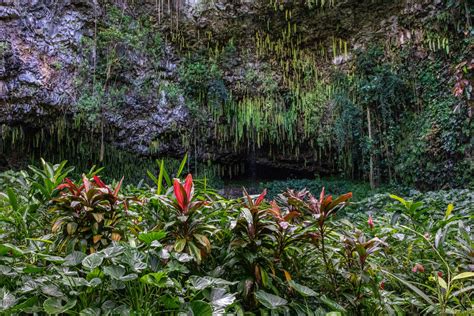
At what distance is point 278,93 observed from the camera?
7.96 m

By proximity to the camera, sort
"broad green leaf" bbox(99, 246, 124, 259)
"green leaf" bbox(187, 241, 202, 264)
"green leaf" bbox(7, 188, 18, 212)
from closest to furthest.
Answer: "broad green leaf" bbox(99, 246, 124, 259)
"green leaf" bbox(187, 241, 202, 264)
"green leaf" bbox(7, 188, 18, 212)

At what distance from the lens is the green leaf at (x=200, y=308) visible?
3.35 ft

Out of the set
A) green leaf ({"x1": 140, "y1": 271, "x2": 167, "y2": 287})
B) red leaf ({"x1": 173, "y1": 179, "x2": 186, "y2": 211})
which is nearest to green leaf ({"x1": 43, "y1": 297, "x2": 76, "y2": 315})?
green leaf ({"x1": 140, "y1": 271, "x2": 167, "y2": 287})

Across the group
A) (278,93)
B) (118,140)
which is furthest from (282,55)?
(118,140)

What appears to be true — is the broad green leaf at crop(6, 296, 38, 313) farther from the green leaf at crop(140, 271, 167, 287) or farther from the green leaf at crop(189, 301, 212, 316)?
the green leaf at crop(189, 301, 212, 316)

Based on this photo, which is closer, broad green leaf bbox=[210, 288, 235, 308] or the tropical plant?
broad green leaf bbox=[210, 288, 235, 308]

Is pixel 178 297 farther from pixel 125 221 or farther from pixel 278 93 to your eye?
pixel 278 93

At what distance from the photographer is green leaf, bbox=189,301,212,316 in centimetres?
102

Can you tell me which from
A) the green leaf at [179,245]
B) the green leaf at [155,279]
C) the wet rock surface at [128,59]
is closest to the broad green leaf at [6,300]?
the green leaf at [155,279]

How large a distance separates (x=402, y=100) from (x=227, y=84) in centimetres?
407

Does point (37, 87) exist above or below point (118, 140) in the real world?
above

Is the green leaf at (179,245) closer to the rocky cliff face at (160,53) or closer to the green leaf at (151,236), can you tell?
the green leaf at (151,236)

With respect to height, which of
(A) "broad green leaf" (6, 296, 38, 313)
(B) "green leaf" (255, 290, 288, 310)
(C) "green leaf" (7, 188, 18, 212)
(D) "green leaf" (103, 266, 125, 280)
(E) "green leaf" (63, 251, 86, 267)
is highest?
(C) "green leaf" (7, 188, 18, 212)

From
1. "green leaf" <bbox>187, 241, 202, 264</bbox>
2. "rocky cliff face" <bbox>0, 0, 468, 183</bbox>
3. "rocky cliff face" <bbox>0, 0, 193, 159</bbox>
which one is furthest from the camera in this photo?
"rocky cliff face" <bbox>0, 0, 468, 183</bbox>
